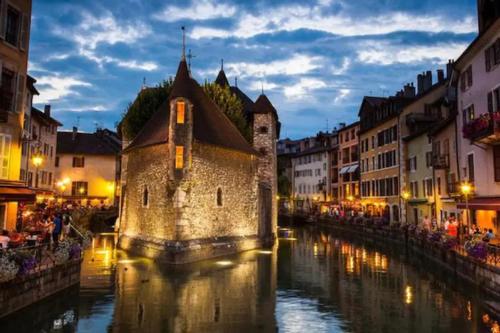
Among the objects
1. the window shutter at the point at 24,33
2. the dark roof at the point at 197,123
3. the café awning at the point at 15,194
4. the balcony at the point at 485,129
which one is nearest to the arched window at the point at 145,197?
the dark roof at the point at 197,123

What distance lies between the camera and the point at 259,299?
16000mm

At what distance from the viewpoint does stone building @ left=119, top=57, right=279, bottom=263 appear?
2431 cm

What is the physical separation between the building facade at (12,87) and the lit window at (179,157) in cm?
806

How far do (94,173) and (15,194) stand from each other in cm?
4458

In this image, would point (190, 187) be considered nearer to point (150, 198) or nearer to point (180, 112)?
point (150, 198)

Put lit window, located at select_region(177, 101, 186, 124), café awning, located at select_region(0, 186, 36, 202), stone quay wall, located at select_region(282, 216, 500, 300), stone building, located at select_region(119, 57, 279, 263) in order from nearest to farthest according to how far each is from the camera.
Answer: café awning, located at select_region(0, 186, 36, 202), stone quay wall, located at select_region(282, 216, 500, 300), stone building, located at select_region(119, 57, 279, 263), lit window, located at select_region(177, 101, 186, 124)

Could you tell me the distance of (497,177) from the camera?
21.5m

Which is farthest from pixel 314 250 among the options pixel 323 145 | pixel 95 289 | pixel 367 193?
pixel 323 145

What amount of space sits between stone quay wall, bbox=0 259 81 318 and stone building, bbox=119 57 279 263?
722cm

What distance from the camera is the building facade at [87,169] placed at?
5731 cm

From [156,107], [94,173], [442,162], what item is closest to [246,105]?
[156,107]

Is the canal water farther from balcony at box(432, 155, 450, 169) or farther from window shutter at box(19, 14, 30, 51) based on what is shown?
window shutter at box(19, 14, 30, 51)

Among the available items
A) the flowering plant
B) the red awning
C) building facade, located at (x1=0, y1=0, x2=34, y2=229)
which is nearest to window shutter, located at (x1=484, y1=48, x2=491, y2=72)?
the red awning

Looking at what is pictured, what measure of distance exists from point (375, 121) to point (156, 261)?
32.3 meters
